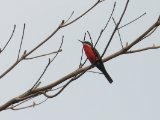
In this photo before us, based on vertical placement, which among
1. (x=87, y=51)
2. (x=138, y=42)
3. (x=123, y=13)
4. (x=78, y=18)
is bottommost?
(x=138, y=42)

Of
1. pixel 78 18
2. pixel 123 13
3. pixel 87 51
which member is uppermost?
pixel 87 51

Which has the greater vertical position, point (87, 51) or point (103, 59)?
point (87, 51)

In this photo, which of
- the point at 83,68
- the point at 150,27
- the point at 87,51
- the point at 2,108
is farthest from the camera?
the point at 87,51

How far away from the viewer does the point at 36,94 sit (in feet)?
13.1

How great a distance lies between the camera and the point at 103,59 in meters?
4.38

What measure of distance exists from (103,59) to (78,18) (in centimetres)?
56

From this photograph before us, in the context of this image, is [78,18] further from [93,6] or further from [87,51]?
[87,51]

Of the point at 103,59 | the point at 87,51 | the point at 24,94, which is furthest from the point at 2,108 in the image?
the point at 87,51

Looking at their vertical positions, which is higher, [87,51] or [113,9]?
[87,51]

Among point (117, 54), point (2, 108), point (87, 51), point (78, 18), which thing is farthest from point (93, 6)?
point (87, 51)

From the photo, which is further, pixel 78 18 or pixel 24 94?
pixel 78 18

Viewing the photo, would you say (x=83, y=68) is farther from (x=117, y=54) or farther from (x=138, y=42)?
(x=138, y=42)

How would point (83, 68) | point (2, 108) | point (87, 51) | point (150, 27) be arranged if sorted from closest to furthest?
point (2, 108), point (150, 27), point (83, 68), point (87, 51)

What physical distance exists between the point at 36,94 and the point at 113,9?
122 cm
